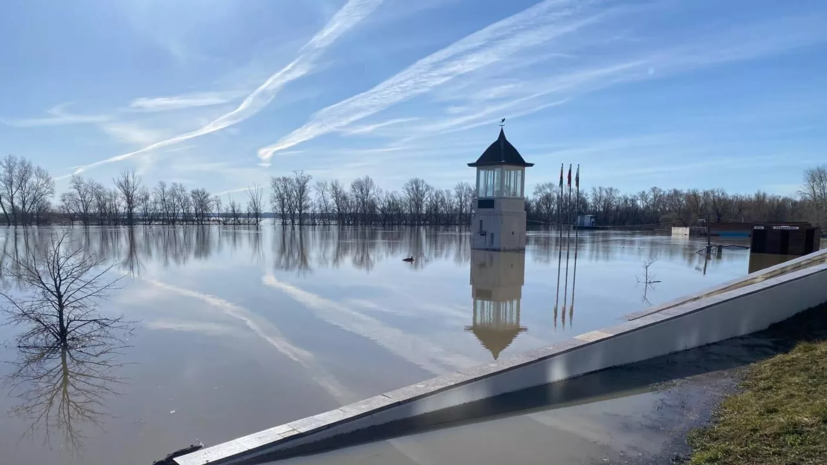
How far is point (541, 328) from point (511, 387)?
181 inches

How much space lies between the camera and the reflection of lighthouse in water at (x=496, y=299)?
31.4 feet

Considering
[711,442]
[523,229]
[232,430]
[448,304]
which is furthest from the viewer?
[523,229]

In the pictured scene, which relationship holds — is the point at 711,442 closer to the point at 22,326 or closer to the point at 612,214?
the point at 22,326

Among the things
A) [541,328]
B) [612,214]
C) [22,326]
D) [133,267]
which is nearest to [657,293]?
[541,328]

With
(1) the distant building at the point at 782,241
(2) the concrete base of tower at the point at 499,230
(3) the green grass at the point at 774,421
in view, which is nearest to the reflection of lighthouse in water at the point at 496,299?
(2) the concrete base of tower at the point at 499,230

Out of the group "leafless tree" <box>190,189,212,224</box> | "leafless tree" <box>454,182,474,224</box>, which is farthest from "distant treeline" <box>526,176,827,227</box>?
"leafless tree" <box>190,189,212,224</box>

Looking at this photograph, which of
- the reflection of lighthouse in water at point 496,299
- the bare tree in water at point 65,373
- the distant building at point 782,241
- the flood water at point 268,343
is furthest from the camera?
the distant building at point 782,241

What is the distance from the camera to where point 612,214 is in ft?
301

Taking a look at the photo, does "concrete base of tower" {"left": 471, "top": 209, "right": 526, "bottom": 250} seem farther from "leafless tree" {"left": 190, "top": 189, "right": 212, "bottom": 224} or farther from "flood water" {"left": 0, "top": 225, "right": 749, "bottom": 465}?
"leafless tree" {"left": 190, "top": 189, "right": 212, "bottom": 224}

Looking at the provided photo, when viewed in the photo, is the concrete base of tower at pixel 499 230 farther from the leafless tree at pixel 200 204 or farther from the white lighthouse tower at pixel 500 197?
the leafless tree at pixel 200 204

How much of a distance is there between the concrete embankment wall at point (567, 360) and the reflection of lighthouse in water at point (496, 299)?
82.0 inches

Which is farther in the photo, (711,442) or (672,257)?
(672,257)

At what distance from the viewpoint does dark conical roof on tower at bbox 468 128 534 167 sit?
91.2 ft

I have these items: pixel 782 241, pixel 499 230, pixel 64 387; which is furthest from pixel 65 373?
pixel 782 241
